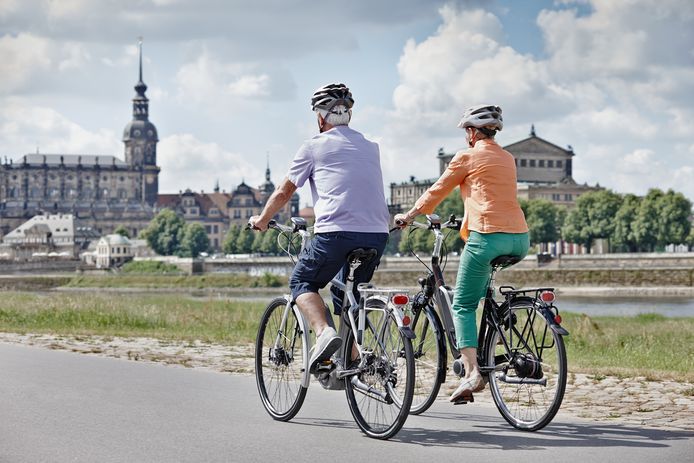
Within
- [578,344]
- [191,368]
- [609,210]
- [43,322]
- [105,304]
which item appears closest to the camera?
[191,368]

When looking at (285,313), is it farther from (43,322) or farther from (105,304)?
(105,304)

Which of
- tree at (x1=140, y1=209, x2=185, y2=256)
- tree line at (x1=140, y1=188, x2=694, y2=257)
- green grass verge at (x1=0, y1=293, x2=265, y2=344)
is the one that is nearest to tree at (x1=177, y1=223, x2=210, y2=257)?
tree at (x1=140, y1=209, x2=185, y2=256)

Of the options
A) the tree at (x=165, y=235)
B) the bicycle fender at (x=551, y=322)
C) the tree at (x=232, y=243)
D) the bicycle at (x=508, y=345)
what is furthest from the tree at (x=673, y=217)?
the bicycle fender at (x=551, y=322)

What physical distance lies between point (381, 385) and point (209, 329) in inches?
363

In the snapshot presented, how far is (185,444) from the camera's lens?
5.76 m

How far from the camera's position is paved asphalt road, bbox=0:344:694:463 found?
543 centimetres

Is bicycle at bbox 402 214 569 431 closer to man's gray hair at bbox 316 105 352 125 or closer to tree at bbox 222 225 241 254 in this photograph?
man's gray hair at bbox 316 105 352 125

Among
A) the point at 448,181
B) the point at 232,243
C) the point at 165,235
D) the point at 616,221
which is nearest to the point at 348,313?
the point at 448,181

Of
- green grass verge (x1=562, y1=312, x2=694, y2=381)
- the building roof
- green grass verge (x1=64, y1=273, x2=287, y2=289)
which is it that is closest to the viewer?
green grass verge (x1=562, y1=312, x2=694, y2=381)

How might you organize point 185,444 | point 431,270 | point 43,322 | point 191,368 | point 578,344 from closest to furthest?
1. point 185,444
2. point 431,270
3. point 191,368
4. point 578,344
5. point 43,322

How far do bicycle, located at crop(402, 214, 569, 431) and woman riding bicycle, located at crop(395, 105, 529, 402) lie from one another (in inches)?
2.6

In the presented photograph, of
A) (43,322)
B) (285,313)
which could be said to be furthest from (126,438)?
(43,322)

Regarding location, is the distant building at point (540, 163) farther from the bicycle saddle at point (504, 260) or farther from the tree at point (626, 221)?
the bicycle saddle at point (504, 260)

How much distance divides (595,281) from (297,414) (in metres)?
74.2
